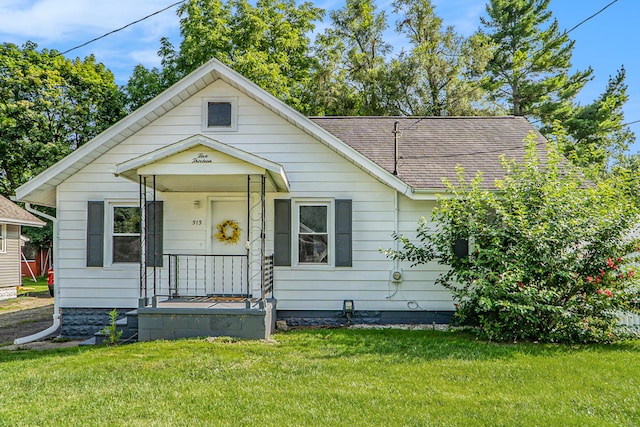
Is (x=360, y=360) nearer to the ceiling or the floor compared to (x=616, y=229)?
nearer to the floor

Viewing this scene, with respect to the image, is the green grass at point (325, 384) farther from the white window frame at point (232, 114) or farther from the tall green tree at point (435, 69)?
the tall green tree at point (435, 69)

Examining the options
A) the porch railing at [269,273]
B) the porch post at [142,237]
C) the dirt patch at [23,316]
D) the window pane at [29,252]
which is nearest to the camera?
the porch post at [142,237]

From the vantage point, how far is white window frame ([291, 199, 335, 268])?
8.72 m

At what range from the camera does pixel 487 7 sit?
78.5 feet

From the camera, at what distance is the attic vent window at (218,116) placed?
29.3 ft

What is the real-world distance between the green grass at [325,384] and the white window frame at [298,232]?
2008mm

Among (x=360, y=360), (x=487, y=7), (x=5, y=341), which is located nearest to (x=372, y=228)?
(x=360, y=360)

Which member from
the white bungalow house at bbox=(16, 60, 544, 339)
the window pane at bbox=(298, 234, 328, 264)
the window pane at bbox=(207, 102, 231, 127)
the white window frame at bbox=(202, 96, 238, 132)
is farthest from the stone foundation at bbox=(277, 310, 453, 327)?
the window pane at bbox=(207, 102, 231, 127)

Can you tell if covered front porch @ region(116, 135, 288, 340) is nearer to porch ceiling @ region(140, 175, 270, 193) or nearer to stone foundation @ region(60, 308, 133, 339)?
porch ceiling @ region(140, 175, 270, 193)

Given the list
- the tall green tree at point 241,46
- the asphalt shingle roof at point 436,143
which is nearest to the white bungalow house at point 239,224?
the asphalt shingle roof at point 436,143

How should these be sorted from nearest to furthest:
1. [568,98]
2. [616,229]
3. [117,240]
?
[616,229], [117,240], [568,98]

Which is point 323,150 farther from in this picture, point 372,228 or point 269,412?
point 269,412

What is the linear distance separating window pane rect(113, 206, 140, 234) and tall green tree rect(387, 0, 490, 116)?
47.6 ft

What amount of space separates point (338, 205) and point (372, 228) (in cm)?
78
